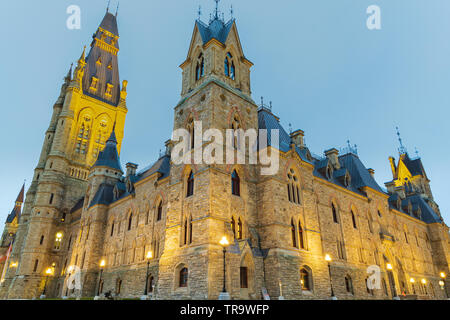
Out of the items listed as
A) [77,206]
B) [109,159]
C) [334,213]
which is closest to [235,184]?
[334,213]

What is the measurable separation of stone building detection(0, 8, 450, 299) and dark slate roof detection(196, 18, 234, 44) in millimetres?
170

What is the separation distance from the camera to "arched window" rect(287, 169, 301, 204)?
82.9ft

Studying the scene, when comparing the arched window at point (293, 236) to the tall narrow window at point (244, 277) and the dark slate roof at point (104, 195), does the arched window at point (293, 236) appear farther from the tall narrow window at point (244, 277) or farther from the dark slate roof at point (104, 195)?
the dark slate roof at point (104, 195)

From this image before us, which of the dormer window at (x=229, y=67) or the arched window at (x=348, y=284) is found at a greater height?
the dormer window at (x=229, y=67)

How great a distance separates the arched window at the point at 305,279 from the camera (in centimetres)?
2268

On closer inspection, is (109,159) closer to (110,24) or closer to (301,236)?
(301,236)

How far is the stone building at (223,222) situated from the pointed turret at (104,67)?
34.2 feet

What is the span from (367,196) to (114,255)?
29.4 m

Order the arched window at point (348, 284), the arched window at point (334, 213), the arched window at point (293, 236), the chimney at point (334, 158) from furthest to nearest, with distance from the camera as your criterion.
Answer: the chimney at point (334, 158)
the arched window at point (334, 213)
the arched window at point (348, 284)
the arched window at point (293, 236)

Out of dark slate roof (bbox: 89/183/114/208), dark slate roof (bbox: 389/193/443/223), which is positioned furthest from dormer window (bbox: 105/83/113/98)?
dark slate roof (bbox: 389/193/443/223)

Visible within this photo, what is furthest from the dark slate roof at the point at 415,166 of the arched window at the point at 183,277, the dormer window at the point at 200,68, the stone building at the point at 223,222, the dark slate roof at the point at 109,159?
the arched window at the point at 183,277

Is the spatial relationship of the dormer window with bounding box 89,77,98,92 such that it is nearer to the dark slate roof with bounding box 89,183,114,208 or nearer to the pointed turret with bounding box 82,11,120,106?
the pointed turret with bounding box 82,11,120,106

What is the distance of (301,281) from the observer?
22484 mm
